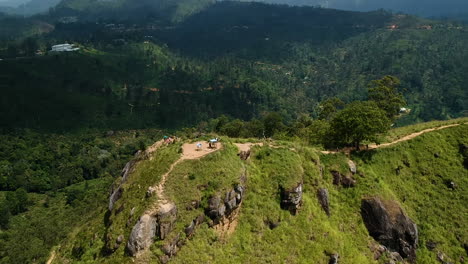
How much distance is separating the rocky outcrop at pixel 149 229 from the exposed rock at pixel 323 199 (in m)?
17.6

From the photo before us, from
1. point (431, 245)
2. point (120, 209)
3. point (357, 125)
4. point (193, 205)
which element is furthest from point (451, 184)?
point (120, 209)

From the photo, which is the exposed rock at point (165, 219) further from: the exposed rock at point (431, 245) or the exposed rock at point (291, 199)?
the exposed rock at point (431, 245)

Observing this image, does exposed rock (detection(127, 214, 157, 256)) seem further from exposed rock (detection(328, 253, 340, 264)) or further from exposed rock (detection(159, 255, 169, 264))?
exposed rock (detection(328, 253, 340, 264))

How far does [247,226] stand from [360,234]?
1414 centimetres

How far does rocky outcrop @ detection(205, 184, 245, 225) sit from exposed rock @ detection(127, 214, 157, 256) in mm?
5454

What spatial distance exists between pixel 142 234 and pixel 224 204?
8.23 metres

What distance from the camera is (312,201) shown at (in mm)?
39750

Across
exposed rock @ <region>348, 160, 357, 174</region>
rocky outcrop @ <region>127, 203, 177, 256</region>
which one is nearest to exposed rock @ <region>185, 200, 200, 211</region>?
rocky outcrop @ <region>127, 203, 177, 256</region>

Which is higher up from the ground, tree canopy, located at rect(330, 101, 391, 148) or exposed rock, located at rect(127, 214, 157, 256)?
tree canopy, located at rect(330, 101, 391, 148)

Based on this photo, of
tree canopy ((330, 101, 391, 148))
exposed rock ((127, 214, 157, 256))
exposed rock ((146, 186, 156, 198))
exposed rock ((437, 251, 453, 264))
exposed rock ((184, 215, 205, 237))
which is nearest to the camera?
exposed rock ((127, 214, 157, 256))

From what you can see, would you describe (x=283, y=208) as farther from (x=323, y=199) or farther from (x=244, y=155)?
(x=244, y=155)

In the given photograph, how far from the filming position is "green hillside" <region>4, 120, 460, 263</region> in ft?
107

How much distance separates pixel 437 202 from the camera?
148 ft

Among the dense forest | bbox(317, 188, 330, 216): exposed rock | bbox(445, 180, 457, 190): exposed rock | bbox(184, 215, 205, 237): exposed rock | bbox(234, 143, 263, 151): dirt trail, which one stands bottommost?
the dense forest
